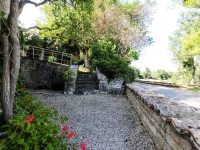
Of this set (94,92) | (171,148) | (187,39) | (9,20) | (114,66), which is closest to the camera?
(171,148)

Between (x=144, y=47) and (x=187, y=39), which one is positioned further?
(x=144, y=47)

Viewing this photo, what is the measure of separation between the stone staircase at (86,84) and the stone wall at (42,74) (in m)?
1.08

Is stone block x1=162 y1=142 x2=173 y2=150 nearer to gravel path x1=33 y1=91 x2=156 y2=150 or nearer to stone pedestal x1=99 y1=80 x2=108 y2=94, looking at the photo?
gravel path x1=33 y1=91 x2=156 y2=150

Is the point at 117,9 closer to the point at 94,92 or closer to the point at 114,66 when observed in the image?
the point at 114,66

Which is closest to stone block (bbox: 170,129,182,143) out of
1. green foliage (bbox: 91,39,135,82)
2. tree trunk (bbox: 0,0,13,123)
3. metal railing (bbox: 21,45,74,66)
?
tree trunk (bbox: 0,0,13,123)

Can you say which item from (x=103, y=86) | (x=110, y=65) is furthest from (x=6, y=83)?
(x=110, y=65)

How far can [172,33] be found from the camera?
57.4 feet

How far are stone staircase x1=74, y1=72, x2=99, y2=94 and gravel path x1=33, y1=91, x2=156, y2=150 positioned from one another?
183 cm

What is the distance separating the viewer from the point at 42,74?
24.2 ft

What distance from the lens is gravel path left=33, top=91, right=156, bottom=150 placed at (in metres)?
2.35

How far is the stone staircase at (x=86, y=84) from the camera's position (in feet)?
20.9

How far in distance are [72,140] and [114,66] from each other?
16.1 feet

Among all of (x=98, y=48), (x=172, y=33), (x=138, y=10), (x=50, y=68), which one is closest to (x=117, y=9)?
(x=138, y=10)

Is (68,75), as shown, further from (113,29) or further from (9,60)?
(113,29)
